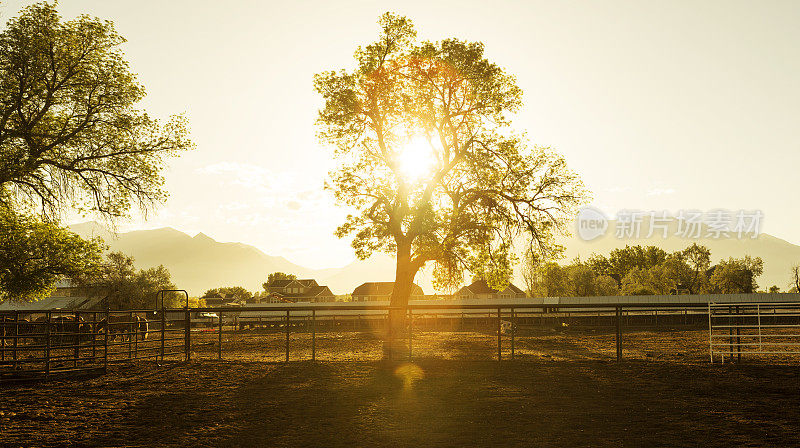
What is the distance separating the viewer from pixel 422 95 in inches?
999

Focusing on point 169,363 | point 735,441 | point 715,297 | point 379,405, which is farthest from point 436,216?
point 715,297

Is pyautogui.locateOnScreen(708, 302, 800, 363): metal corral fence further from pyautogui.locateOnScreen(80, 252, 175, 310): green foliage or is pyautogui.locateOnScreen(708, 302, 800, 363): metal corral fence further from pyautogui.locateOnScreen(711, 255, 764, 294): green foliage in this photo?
pyautogui.locateOnScreen(711, 255, 764, 294): green foliage

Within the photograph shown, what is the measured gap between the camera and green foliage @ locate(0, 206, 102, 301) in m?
26.3

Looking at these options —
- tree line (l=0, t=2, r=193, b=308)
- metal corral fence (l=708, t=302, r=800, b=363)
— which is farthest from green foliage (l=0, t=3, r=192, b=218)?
metal corral fence (l=708, t=302, r=800, b=363)

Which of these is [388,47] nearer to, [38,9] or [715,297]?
[38,9]

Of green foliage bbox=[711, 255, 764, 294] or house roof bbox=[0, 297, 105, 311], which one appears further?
green foliage bbox=[711, 255, 764, 294]

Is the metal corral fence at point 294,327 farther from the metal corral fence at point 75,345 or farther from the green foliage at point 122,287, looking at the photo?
the green foliage at point 122,287

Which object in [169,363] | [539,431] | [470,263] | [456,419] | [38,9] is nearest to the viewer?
[539,431]

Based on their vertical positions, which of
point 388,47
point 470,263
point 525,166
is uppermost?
point 388,47

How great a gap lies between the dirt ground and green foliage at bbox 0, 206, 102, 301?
13081 mm

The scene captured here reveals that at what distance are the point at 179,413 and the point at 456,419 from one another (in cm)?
512

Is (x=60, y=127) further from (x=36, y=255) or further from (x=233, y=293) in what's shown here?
(x=233, y=293)

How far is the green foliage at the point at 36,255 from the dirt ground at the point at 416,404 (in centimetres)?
1308

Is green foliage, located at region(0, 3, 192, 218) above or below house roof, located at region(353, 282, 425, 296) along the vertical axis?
above
